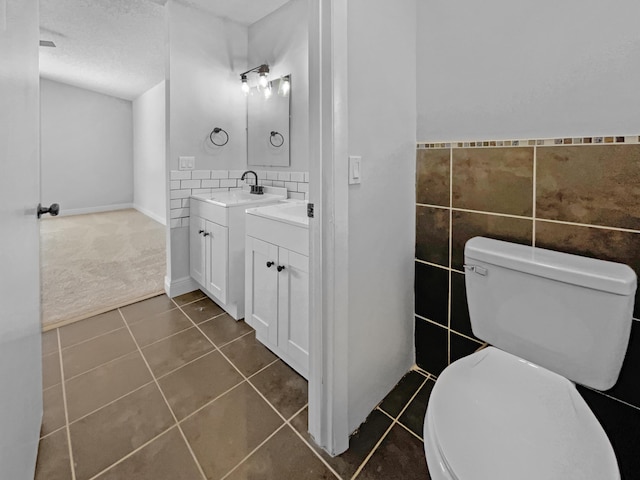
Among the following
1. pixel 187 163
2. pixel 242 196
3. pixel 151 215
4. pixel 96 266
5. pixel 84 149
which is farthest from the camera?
pixel 84 149

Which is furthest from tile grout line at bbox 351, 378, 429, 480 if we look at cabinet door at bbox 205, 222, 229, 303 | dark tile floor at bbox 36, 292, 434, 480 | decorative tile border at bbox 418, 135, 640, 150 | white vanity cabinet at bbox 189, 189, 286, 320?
cabinet door at bbox 205, 222, 229, 303

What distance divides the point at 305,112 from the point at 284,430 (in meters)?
2.03

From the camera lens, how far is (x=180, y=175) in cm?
256

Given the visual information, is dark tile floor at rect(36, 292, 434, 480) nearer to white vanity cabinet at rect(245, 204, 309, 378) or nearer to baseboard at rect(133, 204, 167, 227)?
white vanity cabinet at rect(245, 204, 309, 378)

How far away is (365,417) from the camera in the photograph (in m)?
1.35

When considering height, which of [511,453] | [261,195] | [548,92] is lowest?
[511,453]

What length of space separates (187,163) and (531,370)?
102 inches

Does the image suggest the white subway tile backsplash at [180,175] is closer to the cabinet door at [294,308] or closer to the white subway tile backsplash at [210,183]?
the white subway tile backsplash at [210,183]

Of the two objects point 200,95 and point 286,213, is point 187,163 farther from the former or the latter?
point 286,213

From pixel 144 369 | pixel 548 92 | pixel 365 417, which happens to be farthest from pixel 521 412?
pixel 144 369

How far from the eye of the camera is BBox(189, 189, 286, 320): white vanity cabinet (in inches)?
84.4

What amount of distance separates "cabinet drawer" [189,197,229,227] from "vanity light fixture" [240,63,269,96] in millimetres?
1100

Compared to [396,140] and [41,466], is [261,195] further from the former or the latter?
[41,466]

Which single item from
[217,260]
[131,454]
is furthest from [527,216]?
[217,260]
